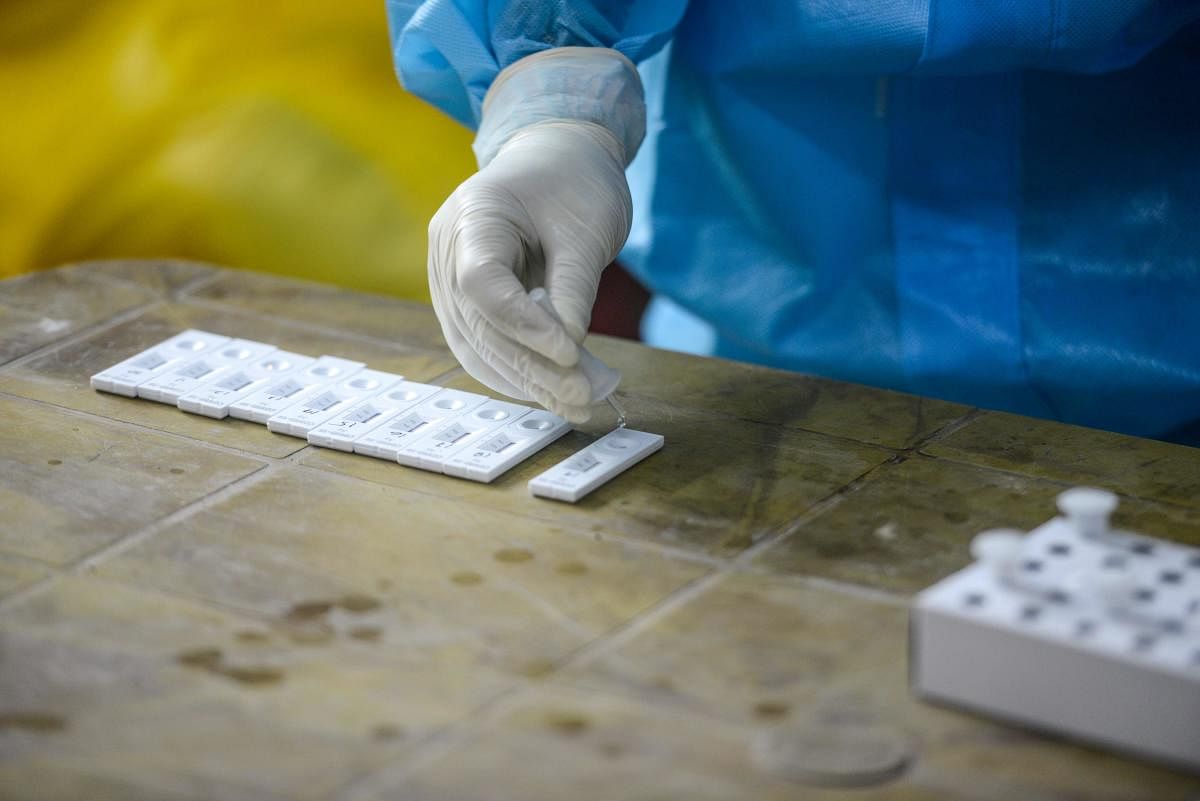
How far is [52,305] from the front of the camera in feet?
5.28

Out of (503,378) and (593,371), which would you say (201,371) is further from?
(593,371)

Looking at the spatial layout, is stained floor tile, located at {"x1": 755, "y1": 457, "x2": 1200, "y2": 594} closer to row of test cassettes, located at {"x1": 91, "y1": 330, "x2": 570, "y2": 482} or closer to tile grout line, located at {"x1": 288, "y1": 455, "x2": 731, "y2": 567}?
tile grout line, located at {"x1": 288, "y1": 455, "x2": 731, "y2": 567}

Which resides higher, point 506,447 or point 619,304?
point 506,447

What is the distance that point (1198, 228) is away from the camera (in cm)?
145

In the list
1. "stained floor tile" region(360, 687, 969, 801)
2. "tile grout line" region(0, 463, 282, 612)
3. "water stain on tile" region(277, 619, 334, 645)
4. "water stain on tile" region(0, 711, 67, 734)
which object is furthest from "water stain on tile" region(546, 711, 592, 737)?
"tile grout line" region(0, 463, 282, 612)

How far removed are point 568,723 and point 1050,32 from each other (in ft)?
2.82

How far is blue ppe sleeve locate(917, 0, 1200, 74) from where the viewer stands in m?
1.35

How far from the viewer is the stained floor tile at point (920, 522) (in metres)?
1.03

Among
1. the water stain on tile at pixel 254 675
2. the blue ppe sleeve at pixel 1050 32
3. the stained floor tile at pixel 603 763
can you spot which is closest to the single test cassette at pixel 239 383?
the water stain on tile at pixel 254 675

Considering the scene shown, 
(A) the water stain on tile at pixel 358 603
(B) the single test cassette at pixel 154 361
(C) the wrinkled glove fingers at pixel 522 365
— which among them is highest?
(C) the wrinkled glove fingers at pixel 522 365

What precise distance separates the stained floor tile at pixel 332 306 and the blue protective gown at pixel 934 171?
239 mm

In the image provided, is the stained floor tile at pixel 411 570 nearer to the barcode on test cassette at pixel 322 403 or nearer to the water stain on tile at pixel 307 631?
the water stain on tile at pixel 307 631

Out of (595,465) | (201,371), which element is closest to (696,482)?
(595,465)

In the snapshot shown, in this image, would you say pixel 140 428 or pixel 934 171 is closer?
pixel 140 428
